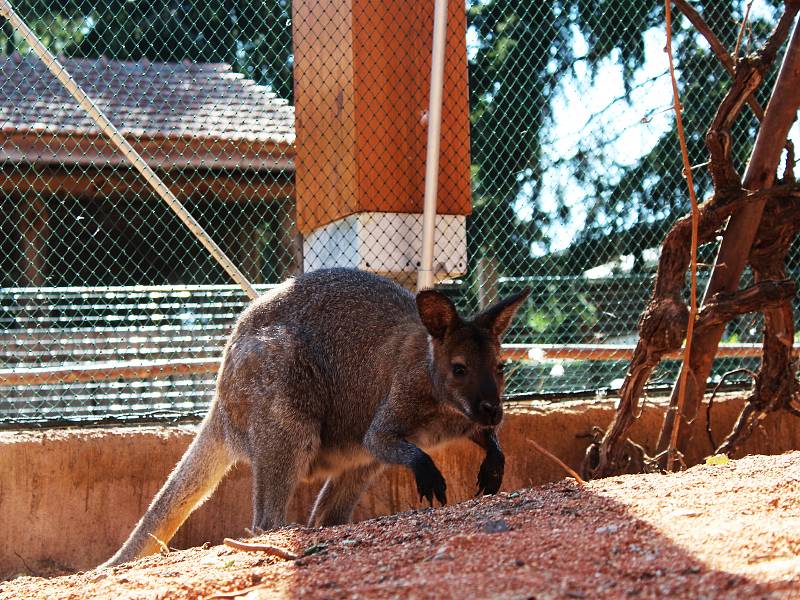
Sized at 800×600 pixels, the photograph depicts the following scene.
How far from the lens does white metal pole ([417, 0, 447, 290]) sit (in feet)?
18.9

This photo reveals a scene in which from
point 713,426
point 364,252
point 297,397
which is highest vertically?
point 364,252

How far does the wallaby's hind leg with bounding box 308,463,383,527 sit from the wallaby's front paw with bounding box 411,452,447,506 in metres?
0.82

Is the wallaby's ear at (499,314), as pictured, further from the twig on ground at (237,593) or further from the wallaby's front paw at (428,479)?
the twig on ground at (237,593)

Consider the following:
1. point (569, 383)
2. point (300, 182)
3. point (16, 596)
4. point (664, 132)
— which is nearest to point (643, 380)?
point (569, 383)

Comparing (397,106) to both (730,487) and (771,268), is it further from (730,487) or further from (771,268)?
(730,487)

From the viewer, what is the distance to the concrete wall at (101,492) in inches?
222

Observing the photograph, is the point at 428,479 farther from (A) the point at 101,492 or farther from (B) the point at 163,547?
(A) the point at 101,492

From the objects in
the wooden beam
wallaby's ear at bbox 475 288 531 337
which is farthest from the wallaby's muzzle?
the wooden beam

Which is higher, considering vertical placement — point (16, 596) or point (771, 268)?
point (771, 268)

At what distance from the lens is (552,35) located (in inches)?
353

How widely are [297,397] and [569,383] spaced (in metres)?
2.76

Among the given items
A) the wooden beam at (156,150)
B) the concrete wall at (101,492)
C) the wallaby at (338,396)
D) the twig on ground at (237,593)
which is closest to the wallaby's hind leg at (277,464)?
the wallaby at (338,396)

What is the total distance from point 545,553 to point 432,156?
3.49 metres

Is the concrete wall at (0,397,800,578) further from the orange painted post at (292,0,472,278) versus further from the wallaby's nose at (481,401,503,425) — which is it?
the orange painted post at (292,0,472,278)
